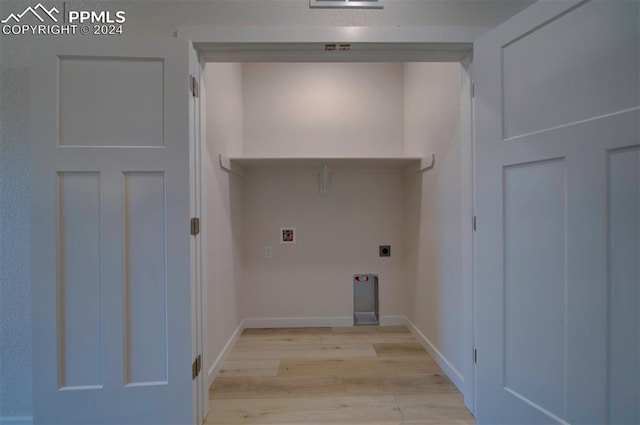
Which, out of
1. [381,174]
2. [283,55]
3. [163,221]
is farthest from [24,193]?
[381,174]

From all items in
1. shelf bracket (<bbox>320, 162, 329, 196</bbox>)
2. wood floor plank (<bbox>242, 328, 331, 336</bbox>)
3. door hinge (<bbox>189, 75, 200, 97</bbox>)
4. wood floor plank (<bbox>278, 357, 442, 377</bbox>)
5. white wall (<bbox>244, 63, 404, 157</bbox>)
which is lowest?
wood floor plank (<bbox>242, 328, 331, 336</bbox>)

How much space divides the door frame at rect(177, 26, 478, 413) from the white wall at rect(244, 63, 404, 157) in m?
1.28

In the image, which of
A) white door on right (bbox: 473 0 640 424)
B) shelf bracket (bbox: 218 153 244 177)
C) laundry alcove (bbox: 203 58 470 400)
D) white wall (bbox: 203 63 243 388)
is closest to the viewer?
white door on right (bbox: 473 0 640 424)

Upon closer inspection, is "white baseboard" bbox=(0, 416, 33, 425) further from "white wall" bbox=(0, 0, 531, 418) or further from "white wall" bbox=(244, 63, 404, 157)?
"white wall" bbox=(244, 63, 404, 157)

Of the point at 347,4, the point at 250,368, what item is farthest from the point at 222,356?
the point at 347,4

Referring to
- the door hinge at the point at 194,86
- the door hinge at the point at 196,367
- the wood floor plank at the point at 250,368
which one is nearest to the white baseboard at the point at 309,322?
the wood floor plank at the point at 250,368

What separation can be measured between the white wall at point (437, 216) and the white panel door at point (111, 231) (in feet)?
5.07

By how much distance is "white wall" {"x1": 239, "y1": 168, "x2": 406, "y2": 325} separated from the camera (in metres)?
2.85

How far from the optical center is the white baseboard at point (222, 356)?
187cm

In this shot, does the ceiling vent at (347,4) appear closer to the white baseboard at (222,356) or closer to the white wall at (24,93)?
the white wall at (24,93)

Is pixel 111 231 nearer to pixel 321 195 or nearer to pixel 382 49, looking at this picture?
pixel 382 49

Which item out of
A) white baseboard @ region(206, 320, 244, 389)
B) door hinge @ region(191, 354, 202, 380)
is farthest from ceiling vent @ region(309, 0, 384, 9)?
white baseboard @ region(206, 320, 244, 389)

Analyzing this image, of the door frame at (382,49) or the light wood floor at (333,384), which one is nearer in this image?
the door frame at (382,49)

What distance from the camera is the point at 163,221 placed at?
4.45 ft
